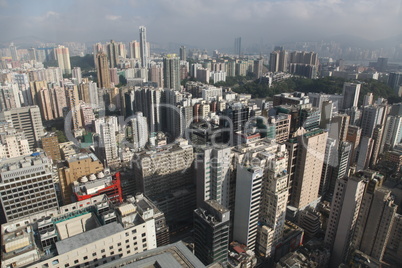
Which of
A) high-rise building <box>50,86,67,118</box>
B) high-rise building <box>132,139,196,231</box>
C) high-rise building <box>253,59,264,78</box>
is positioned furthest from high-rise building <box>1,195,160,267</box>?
high-rise building <box>253,59,264,78</box>

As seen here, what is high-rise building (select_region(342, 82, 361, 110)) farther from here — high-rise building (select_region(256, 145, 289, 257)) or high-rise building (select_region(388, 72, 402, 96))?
high-rise building (select_region(256, 145, 289, 257))

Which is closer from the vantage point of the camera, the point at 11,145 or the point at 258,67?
the point at 11,145

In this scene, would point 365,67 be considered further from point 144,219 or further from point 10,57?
point 10,57

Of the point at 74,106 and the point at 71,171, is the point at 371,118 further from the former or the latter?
the point at 74,106

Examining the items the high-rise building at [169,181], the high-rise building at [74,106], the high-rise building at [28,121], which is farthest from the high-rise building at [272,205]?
the high-rise building at [74,106]

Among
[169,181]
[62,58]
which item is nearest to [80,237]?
[169,181]

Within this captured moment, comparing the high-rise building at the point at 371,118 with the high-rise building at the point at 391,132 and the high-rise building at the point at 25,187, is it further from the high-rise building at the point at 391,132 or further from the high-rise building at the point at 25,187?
the high-rise building at the point at 25,187

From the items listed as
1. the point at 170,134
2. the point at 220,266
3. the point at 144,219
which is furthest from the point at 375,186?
the point at 170,134
